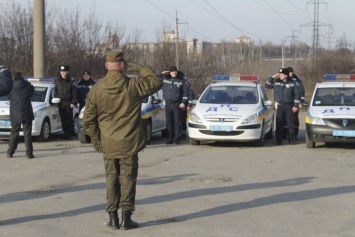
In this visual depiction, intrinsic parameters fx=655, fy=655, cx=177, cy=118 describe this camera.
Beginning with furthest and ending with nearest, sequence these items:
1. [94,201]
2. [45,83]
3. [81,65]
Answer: [81,65] < [45,83] < [94,201]

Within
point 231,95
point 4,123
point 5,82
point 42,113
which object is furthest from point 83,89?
point 5,82

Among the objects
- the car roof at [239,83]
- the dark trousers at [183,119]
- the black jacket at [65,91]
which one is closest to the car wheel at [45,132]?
the black jacket at [65,91]

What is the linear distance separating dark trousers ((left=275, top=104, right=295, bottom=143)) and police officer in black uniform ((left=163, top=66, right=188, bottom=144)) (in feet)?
7.75

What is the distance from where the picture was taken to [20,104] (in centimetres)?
1305

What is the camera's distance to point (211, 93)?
16.7 meters

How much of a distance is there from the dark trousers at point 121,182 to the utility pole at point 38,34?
1433cm

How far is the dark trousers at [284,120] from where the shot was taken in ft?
52.9

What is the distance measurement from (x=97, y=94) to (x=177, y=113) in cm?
922

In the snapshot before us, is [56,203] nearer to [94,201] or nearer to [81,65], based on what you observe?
[94,201]

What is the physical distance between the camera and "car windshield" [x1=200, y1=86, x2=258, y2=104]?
1622 centimetres

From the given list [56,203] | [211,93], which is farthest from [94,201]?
[211,93]

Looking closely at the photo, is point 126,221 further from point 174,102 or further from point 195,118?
point 174,102

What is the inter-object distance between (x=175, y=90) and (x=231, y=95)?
141cm

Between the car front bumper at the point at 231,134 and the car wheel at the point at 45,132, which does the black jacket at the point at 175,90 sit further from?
the car wheel at the point at 45,132
